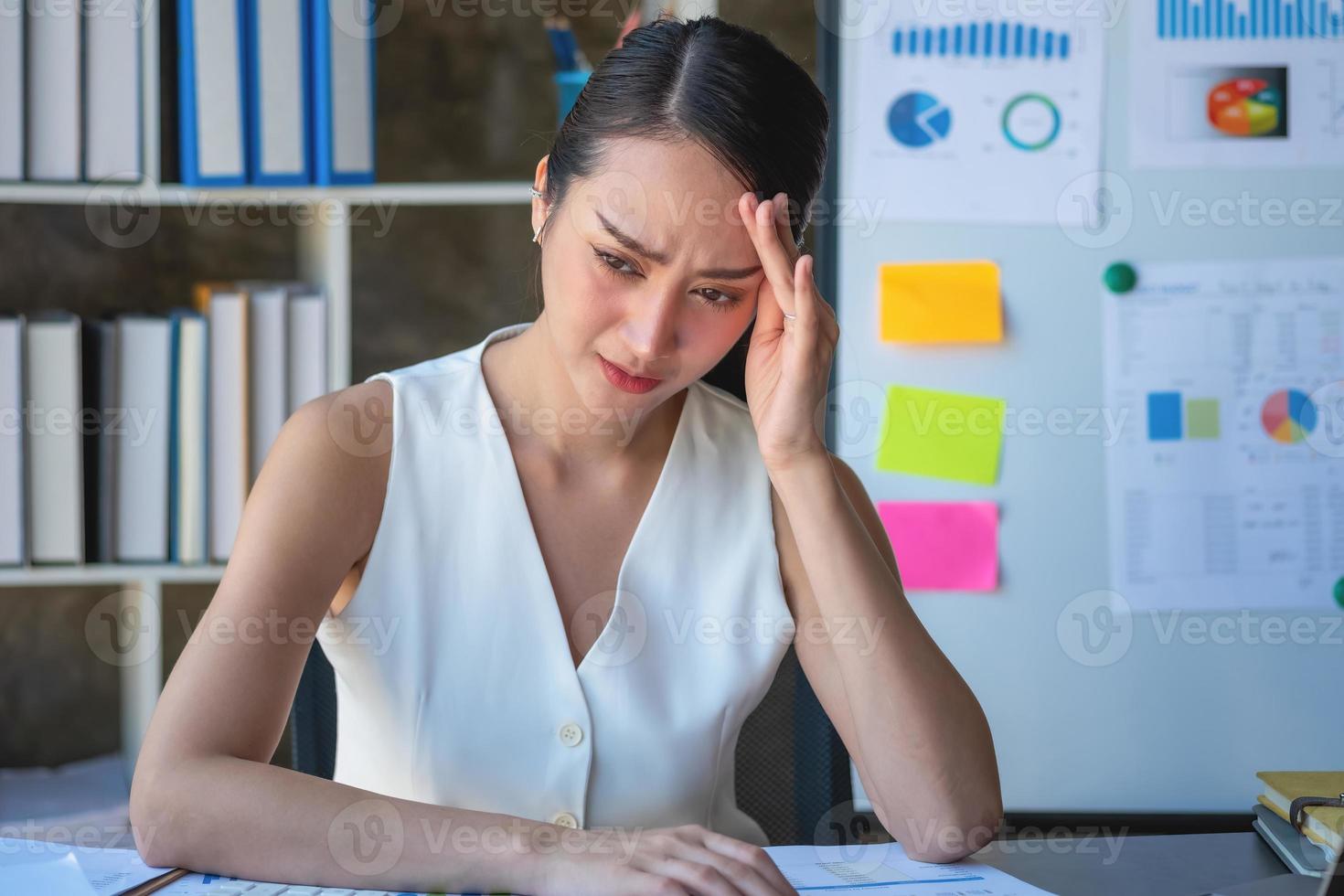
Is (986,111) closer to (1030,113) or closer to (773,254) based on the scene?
(1030,113)

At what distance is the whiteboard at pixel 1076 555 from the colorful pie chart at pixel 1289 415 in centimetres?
19

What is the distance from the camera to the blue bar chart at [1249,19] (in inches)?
61.6

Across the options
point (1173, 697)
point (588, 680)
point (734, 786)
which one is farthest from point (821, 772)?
point (1173, 697)

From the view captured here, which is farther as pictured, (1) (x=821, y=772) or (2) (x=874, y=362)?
(2) (x=874, y=362)

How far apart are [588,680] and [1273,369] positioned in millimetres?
1059

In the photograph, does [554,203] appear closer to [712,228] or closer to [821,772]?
[712,228]

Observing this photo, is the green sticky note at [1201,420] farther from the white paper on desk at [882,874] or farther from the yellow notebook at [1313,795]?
the white paper on desk at [882,874]

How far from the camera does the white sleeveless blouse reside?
1.07 metres

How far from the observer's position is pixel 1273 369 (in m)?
1.57

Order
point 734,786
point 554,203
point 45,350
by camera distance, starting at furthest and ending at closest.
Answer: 1. point 45,350
2. point 734,786
3. point 554,203

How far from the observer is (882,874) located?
86cm

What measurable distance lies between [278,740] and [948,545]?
0.95 m

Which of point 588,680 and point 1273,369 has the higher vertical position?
point 1273,369

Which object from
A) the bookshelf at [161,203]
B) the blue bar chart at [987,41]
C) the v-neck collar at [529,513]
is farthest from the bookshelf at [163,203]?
the v-neck collar at [529,513]
